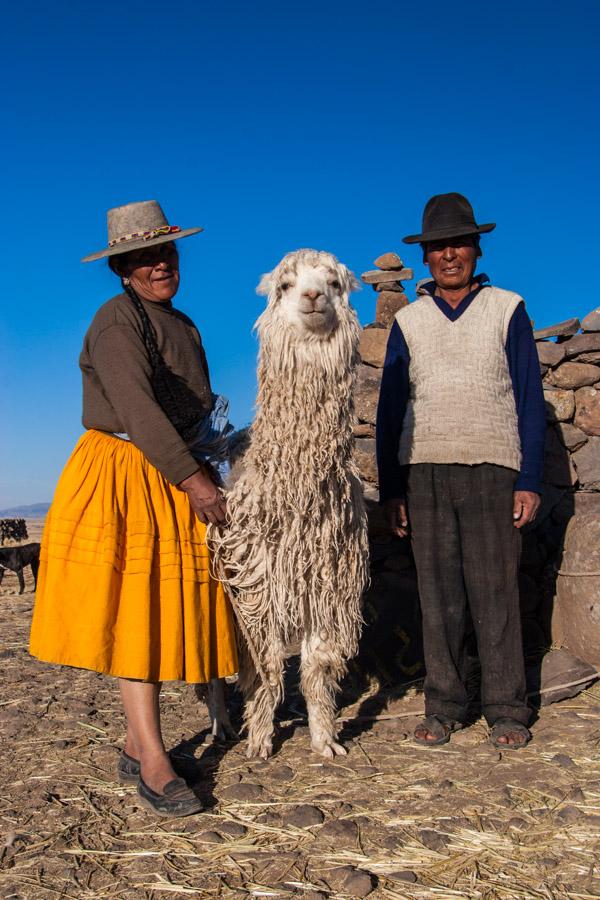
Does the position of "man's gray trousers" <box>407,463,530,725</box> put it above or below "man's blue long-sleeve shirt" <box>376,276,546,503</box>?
below

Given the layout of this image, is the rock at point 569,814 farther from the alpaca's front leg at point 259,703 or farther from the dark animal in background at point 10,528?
the dark animal in background at point 10,528

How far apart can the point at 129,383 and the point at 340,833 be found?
5.69ft

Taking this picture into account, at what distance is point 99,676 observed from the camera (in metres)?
5.02

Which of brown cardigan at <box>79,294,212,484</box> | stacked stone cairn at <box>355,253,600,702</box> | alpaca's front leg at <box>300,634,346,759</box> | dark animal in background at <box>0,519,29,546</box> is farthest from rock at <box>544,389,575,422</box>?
dark animal in background at <box>0,519,29,546</box>

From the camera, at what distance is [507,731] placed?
353 centimetres

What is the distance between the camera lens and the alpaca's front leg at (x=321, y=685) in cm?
344

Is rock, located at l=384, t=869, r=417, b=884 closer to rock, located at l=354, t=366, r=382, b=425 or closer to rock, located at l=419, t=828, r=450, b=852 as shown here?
rock, located at l=419, t=828, r=450, b=852

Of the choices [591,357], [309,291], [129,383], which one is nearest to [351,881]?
[129,383]

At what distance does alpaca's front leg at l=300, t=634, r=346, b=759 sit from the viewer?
3.44 m

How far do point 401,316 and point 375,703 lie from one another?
208 cm

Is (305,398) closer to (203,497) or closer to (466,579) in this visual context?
(203,497)

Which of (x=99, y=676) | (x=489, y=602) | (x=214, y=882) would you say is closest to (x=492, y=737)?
(x=489, y=602)

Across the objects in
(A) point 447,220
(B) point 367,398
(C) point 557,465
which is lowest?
(C) point 557,465

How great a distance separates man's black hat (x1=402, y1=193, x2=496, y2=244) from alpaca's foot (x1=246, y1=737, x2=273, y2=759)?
92.9 inches
